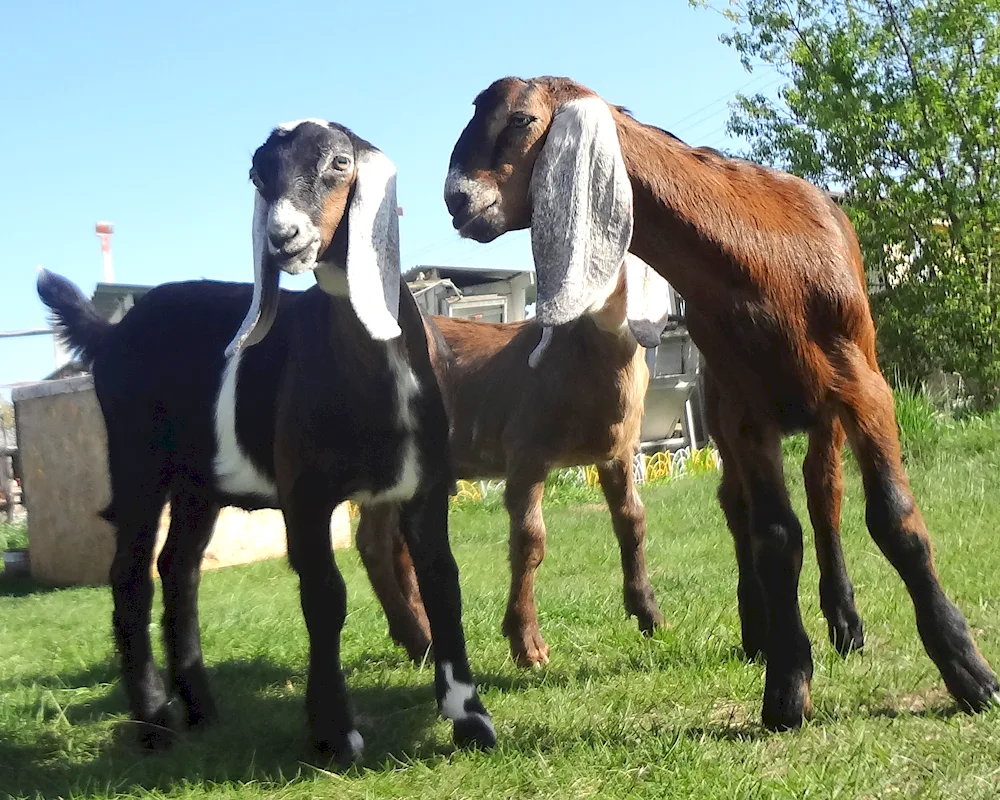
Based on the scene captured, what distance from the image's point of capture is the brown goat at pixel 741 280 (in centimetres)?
262

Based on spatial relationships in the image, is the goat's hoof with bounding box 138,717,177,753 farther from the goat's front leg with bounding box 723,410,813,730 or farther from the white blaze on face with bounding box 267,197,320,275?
the goat's front leg with bounding box 723,410,813,730

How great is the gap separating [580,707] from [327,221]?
193 cm

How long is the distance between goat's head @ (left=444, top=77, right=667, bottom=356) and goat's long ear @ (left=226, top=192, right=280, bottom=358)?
775mm

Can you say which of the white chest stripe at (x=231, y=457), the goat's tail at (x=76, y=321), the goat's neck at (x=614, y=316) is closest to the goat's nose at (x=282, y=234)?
the white chest stripe at (x=231, y=457)

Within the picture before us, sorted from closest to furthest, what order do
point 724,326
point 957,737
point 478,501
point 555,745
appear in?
point 957,737, point 724,326, point 555,745, point 478,501

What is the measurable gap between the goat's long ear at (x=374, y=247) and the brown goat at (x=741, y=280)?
36 cm

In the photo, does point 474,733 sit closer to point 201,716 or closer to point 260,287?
point 201,716

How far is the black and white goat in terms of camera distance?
300 cm

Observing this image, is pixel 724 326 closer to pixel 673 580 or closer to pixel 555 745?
pixel 555 745

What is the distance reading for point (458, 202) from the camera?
8.80ft

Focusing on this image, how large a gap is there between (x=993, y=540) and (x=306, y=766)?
13.9 feet

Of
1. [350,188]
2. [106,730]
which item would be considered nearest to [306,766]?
[106,730]

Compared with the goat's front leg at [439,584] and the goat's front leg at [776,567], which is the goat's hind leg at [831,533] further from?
the goat's front leg at [439,584]

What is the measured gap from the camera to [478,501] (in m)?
11.7
